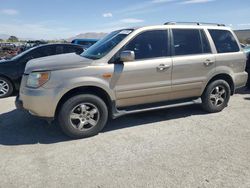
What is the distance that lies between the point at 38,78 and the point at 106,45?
4.79 ft

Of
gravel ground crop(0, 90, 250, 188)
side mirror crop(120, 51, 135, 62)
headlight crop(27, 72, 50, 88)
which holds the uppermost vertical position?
side mirror crop(120, 51, 135, 62)

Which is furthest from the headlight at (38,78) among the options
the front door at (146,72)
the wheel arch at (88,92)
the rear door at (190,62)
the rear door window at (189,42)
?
the rear door window at (189,42)

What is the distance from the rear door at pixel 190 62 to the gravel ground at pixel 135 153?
2.16 ft

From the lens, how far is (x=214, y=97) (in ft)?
20.1

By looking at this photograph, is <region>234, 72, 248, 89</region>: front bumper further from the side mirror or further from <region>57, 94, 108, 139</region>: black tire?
<region>57, 94, 108, 139</region>: black tire

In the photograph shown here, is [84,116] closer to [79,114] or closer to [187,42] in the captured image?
[79,114]

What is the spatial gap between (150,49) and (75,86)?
63.9 inches

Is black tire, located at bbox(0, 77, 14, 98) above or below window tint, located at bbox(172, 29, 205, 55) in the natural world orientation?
below

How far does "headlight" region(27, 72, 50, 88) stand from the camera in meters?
4.50

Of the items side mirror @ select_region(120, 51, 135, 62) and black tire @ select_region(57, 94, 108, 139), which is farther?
side mirror @ select_region(120, 51, 135, 62)

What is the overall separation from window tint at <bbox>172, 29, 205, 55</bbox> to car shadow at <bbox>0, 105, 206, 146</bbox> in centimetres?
141

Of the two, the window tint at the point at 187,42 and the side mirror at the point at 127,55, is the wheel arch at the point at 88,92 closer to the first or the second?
the side mirror at the point at 127,55

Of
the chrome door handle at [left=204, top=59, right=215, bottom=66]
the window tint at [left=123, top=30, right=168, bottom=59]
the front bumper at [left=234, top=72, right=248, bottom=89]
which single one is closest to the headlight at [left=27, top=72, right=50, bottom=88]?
the window tint at [left=123, top=30, right=168, bottom=59]

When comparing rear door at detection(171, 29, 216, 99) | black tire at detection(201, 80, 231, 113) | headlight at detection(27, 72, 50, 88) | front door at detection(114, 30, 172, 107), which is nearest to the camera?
headlight at detection(27, 72, 50, 88)
